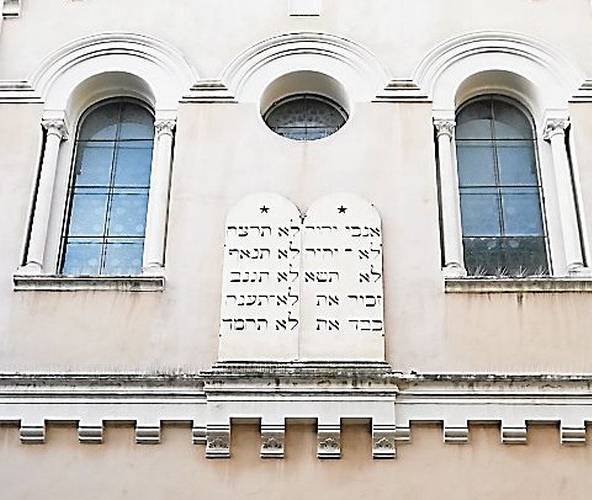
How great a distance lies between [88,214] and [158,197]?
3.11ft

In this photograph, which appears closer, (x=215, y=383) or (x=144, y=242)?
(x=215, y=383)

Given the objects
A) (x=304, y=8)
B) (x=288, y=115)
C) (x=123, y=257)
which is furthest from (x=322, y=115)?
(x=123, y=257)

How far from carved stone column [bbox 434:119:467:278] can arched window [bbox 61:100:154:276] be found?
3282 millimetres

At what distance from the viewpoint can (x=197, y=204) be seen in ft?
42.1

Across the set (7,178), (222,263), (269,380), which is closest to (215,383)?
(269,380)

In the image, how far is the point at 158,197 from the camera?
12891 mm

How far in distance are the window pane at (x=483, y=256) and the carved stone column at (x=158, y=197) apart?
10.8 feet

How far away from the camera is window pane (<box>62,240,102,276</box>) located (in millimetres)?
12898

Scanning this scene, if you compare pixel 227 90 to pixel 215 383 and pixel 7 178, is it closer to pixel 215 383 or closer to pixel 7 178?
pixel 7 178

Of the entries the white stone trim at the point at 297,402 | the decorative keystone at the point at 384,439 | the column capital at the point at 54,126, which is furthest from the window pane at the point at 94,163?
the decorative keystone at the point at 384,439

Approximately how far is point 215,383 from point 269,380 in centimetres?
52

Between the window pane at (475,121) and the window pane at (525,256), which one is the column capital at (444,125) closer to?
the window pane at (475,121)

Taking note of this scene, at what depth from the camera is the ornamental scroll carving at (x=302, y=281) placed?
11.8 meters

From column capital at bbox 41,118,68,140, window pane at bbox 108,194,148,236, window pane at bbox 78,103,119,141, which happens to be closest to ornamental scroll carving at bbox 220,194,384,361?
window pane at bbox 108,194,148,236
